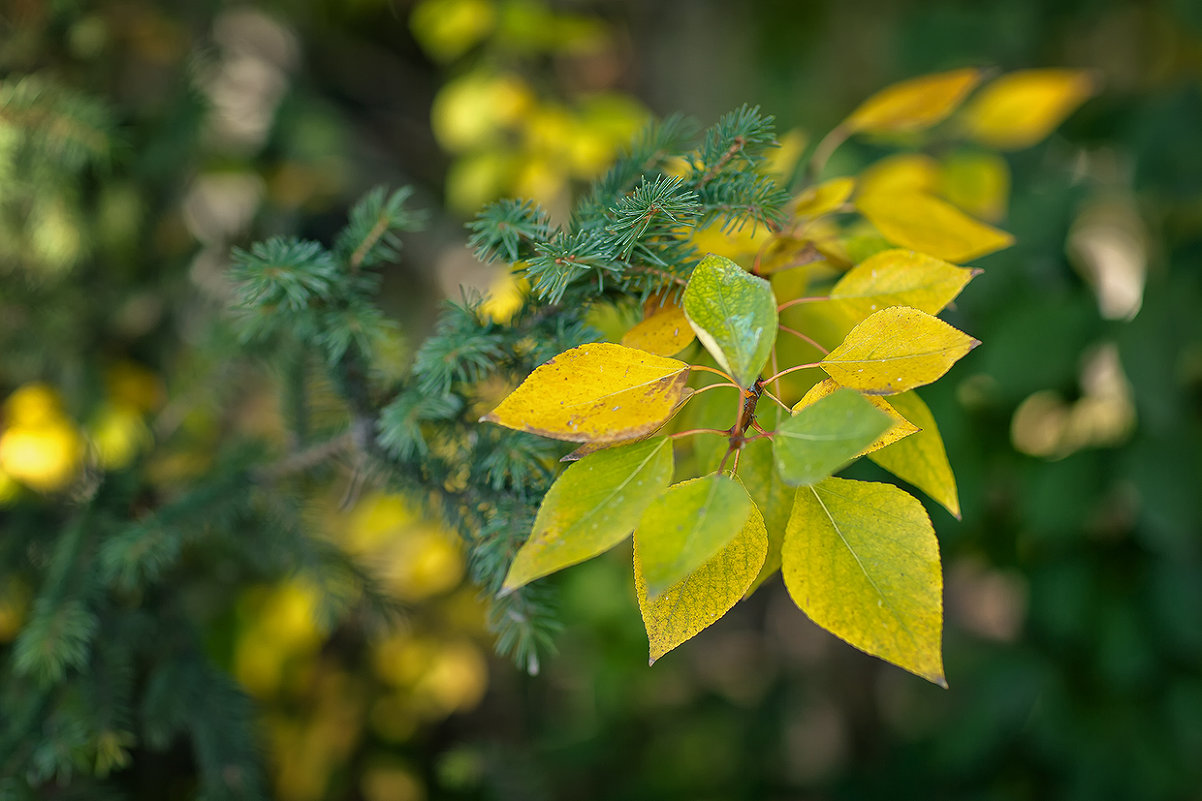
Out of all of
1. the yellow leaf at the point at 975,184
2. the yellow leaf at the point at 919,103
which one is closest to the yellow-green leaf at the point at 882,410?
the yellow leaf at the point at 919,103

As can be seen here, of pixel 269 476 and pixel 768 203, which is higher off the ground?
pixel 768 203

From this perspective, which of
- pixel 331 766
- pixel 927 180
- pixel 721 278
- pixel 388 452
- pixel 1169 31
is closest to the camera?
pixel 721 278

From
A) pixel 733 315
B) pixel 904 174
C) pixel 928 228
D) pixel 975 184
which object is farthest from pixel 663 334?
pixel 975 184

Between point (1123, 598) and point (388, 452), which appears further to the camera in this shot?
point (1123, 598)

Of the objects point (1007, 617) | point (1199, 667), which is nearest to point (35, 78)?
point (1199, 667)

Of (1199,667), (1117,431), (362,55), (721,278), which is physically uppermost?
(721,278)

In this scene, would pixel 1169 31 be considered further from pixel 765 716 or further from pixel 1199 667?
pixel 765 716

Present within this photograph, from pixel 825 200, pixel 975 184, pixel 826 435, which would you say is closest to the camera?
pixel 826 435

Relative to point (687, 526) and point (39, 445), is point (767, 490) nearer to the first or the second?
point (687, 526)
